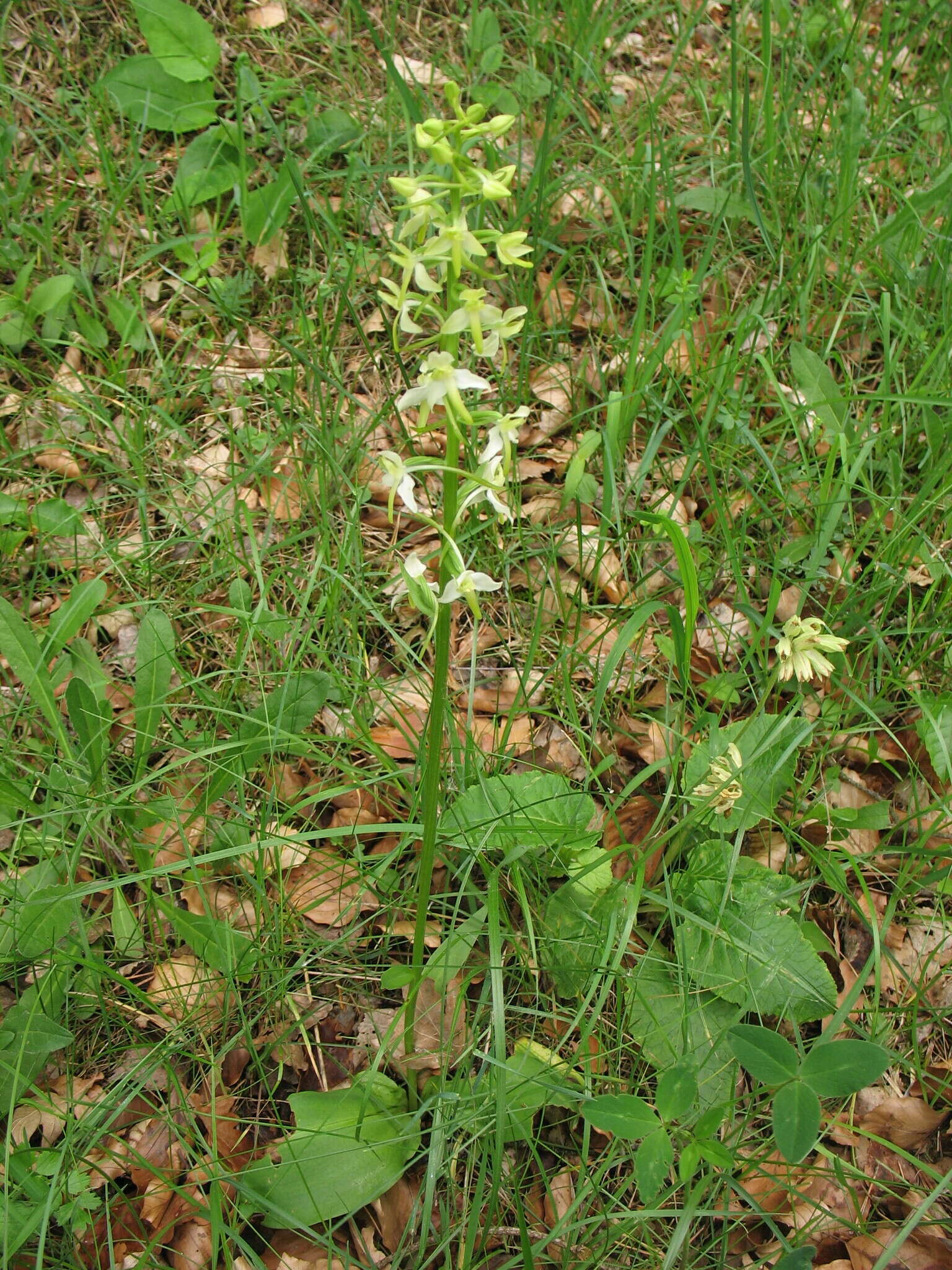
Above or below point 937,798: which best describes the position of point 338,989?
below

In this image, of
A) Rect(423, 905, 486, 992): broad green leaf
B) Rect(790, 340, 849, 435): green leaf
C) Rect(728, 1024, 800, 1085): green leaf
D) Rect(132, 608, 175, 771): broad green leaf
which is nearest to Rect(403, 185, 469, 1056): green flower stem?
Rect(423, 905, 486, 992): broad green leaf

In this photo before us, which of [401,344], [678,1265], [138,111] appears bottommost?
[678,1265]

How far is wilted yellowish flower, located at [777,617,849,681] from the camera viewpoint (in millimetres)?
2002

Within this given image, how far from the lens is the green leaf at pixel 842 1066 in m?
1.69

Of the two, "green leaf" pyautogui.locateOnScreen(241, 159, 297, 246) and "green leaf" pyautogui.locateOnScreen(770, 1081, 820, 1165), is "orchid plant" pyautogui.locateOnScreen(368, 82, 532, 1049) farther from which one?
"green leaf" pyautogui.locateOnScreen(241, 159, 297, 246)

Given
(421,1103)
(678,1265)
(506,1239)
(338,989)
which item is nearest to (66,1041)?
(338,989)

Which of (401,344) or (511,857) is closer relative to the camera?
(511,857)

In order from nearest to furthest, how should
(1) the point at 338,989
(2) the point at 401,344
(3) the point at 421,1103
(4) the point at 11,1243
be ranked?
(4) the point at 11,1243 < (3) the point at 421,1103 < (1) the point at 338,989 < (2) the point at 401,344

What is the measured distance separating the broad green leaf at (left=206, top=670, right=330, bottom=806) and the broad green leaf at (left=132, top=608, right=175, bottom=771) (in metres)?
0.20

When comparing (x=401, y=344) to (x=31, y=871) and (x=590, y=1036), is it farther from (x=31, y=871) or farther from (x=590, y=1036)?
(x=590, y=1036)

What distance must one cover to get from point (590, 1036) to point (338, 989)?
0.59 meters

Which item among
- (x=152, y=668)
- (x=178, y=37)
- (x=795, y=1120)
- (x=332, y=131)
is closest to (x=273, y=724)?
(x=152, y=668)

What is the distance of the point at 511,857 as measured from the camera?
205 cm

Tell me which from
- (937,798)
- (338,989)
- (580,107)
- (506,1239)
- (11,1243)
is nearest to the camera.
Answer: (11,1243)
